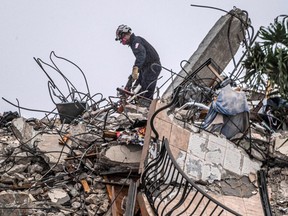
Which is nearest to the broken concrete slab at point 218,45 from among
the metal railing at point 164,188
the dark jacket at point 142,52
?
the dark jacket at point 142,52

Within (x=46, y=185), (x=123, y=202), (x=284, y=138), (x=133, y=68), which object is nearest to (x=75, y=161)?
(x=46, y=185)

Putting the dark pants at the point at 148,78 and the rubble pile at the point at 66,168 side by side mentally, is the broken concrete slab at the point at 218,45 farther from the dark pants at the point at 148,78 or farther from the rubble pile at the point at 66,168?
the rubble pile at the point at 66,168

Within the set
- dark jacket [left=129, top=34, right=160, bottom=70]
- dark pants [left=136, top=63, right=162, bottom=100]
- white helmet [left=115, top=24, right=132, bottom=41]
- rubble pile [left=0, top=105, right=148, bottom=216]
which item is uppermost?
white helmet [left=115, top=24, right=132, bottom=41]

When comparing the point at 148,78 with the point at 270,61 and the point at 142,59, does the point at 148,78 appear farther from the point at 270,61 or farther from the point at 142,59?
the point at 270,61

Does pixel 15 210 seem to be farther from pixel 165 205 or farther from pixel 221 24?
pixel 221 24

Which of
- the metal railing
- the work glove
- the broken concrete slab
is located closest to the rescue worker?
the work glove

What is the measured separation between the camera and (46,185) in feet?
25.2

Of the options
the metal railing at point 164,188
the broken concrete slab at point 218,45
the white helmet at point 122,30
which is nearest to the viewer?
the metal railing at point 164,188

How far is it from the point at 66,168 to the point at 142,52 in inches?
151

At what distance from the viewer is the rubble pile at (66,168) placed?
7.28 m

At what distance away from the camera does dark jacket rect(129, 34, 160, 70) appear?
36.9ft

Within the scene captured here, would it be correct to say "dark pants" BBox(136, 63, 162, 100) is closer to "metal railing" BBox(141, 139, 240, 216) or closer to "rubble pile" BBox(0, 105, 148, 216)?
"rubble pile" BBox(0, 105, 148, 216)

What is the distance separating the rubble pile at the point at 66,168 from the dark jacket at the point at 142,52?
2519 mm

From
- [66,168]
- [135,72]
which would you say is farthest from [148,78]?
[66,168]
